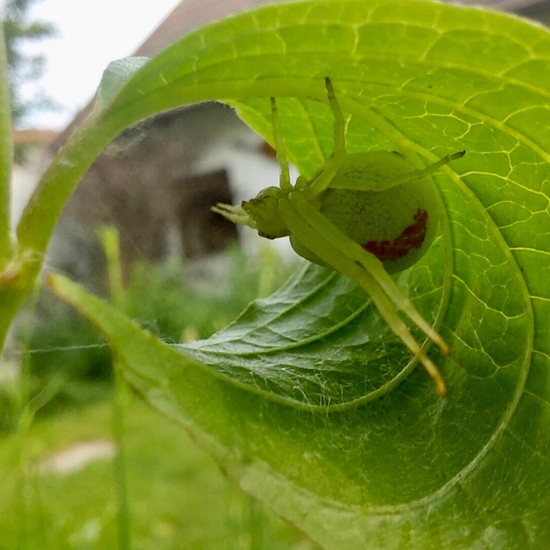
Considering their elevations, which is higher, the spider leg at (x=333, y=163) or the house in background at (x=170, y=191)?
the house in background at (x=170, y=191)

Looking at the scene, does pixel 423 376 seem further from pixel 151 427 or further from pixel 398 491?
pixel 151 427

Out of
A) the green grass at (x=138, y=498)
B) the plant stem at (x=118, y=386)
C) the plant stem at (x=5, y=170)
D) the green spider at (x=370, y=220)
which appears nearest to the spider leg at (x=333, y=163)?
the green spider at (x=370, y=220)

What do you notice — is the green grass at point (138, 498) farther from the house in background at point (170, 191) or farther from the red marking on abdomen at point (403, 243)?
the house in background at point (170, 191)

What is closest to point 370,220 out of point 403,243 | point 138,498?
point 403,243

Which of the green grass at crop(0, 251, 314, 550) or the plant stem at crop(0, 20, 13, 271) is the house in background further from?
the plant stem at crop(0, 20, 13, 271)

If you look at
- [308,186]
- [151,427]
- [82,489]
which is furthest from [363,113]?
[151,427]

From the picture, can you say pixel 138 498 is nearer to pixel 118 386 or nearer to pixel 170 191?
pixel 118 386
